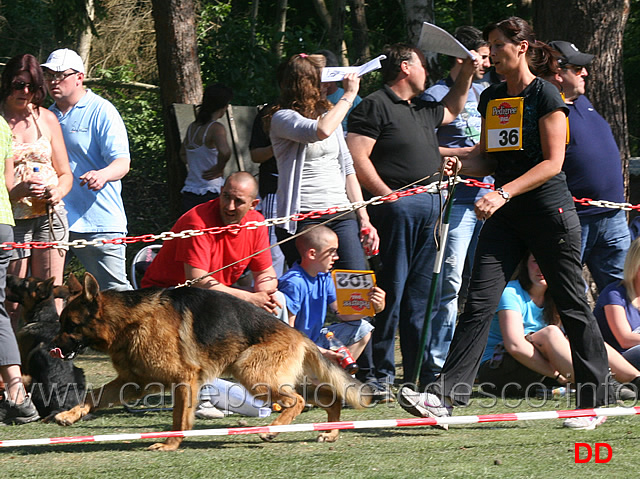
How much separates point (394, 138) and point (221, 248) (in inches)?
55.0

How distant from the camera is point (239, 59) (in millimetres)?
15133

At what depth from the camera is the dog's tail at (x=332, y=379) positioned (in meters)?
5.04

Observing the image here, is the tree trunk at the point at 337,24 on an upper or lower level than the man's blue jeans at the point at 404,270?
upper

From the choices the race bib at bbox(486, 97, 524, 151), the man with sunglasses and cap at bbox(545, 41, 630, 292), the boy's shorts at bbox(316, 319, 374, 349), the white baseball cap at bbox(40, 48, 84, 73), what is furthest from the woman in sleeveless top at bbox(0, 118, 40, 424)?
the man with sunglasses and cap at bbox(545, 41, 630, 292)

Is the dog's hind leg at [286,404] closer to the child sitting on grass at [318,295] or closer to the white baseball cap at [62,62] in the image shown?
the child sitting on grass at [318,295]

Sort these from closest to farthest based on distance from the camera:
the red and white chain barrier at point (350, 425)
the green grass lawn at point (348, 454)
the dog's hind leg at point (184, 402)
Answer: the green grass lawn at point (348, 454), the red and white chain barrier at point (350, 425), the dog's hind leg at point (184, 402)

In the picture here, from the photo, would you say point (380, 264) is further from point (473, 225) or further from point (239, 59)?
point (239, 59)

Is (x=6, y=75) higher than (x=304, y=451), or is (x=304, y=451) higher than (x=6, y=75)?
(x=6, y=75)

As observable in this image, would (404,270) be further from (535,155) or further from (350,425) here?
(350,425)

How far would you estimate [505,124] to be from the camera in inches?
196

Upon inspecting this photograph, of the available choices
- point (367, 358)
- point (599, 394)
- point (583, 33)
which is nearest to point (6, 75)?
point (367, 358)

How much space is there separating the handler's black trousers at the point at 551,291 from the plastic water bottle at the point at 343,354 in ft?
3.41

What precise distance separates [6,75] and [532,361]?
387 centimetres

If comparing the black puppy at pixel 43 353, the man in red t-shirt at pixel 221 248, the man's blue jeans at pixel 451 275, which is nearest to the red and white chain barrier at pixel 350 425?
the black puppy at pixel 43 353
